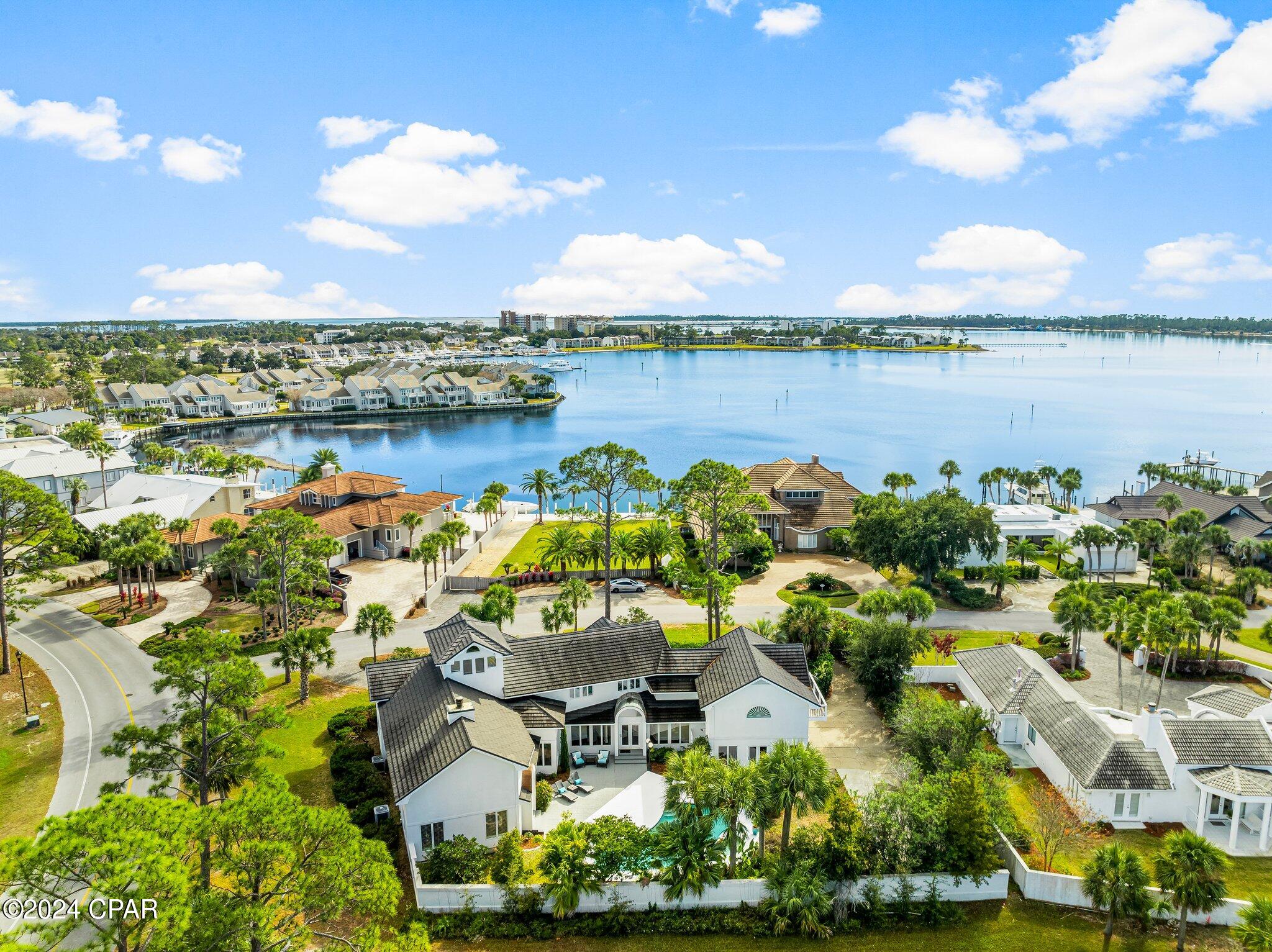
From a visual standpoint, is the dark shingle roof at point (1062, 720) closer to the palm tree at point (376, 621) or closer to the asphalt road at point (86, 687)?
the palm tree at point (376, 621)

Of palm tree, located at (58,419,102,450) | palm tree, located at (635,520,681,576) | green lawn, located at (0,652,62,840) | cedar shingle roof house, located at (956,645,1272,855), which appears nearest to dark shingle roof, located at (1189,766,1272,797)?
cedar shingle roof house, located at (956,645,1272,855)

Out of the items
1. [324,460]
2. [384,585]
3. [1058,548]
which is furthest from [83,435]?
[1058,548]

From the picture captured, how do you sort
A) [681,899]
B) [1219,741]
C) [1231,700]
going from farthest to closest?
[1231,700]
[1219,741]
[681,899]

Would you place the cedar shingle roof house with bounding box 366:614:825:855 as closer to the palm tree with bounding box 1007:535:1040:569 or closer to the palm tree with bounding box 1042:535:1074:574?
the palm tree with bounding box 1007:535:1040:569

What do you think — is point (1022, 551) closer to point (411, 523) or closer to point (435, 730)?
point (411, 523)

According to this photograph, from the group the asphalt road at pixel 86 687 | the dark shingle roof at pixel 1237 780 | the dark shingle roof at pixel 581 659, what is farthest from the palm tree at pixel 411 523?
the dark shingle roof at pixel 1237 780

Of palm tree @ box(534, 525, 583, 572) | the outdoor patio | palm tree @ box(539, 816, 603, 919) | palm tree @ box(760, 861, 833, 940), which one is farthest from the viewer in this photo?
palm tree @ box(534, 525, 583, 572)
